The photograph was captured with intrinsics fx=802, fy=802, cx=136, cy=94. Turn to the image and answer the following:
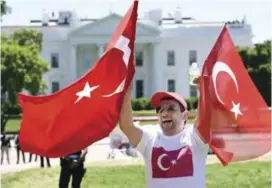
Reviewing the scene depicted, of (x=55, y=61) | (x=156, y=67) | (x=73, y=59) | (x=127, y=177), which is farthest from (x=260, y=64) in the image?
(x=127, y=177)

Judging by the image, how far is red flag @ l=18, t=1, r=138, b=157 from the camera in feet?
18.9

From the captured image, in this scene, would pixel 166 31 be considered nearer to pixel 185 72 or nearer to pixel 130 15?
pixel 185 72

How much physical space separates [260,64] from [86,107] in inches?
2354

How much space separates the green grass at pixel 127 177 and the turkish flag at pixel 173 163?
8365 millimetres

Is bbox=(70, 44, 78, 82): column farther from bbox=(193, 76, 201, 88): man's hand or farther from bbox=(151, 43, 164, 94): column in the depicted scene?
bbox=(193, 76, 201, 88): man's hand

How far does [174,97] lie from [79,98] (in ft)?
3.28

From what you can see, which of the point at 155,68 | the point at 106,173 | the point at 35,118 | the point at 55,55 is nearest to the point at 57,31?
the point at 55,55

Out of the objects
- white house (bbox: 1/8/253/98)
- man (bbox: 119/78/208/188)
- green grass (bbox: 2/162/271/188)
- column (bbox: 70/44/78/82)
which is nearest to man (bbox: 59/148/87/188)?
green grass (bbox: 2/162/271/188)

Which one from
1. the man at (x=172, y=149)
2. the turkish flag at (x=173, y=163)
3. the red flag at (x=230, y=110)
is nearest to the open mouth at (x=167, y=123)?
the man at (x=172, y=149)

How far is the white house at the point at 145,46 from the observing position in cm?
8356

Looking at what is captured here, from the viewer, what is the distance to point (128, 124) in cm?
541

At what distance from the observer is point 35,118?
605 cm

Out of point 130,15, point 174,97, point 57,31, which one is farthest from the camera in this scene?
point 57,31

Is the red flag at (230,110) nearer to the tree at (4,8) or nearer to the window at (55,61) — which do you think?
the tree at (4,8)
